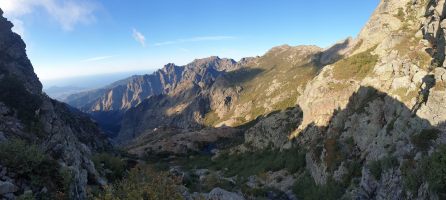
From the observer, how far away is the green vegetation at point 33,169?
53.8 feet

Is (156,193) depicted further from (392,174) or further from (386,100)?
(386,100)

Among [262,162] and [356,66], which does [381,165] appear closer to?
[356,66]

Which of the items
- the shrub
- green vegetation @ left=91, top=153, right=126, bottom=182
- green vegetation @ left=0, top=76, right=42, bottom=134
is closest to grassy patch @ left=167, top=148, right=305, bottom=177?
the shrub

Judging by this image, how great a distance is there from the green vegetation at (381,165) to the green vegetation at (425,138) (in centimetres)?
191

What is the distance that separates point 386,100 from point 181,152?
260ft

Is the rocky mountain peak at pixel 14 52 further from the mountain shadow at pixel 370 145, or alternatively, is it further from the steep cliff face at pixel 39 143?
the mountain shadow at pixel 370 145

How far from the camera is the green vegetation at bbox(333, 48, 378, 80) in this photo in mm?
48312

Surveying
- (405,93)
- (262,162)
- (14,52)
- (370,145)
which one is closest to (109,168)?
(370,145)

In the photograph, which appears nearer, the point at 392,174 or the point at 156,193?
the point at 156,193

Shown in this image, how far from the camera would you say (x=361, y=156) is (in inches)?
1351

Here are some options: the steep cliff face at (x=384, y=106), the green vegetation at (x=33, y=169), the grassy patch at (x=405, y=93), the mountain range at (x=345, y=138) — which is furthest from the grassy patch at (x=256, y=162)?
the green vegetation at (x=33, y=169)

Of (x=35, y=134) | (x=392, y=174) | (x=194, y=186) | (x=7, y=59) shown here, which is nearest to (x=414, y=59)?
(x=392, y=174)

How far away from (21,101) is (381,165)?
39465mm

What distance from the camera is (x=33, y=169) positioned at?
17.0m
